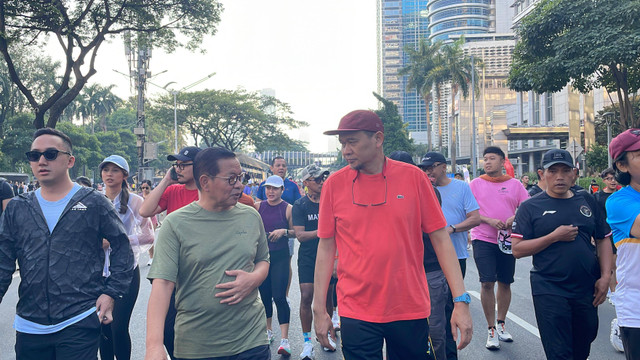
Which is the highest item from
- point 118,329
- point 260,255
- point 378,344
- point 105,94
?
point 105,94

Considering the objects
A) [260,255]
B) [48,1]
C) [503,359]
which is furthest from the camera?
[48,1]

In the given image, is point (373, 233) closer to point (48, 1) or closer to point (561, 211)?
point (561, 211)

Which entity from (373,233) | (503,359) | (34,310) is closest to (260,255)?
(373,233)

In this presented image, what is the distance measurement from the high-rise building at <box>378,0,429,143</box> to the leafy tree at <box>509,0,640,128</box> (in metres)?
160

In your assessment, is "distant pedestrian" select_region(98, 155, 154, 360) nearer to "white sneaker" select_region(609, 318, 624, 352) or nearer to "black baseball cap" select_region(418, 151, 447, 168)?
"black baseball cap" select_region(418, 151, 447, 168)

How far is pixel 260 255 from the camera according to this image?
324 cm

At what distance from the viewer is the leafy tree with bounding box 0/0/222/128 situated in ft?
52.2

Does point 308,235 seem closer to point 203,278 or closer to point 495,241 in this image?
point 495,241

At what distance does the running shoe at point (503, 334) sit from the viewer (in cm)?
584

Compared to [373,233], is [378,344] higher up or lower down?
lower down

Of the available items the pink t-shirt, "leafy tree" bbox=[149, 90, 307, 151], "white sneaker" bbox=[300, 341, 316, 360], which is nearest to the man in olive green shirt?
"white sneaker" bbox=[300, 341, 316, 360]

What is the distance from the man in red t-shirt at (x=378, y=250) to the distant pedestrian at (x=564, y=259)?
1176mm

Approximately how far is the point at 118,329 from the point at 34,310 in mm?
1361

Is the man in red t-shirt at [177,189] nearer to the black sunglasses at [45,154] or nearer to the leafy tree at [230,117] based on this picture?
the black sunglasses at [45,154]
